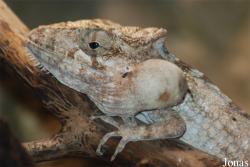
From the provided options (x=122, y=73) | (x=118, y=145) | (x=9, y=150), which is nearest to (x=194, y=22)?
(x=122, y=73)

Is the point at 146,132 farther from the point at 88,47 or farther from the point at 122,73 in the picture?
the point at 88,47

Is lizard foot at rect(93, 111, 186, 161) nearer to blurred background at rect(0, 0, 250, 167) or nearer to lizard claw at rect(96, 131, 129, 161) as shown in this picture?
lizard claw at rect(96, 131, 129, 161)

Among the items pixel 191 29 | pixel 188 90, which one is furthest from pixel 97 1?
pixel 188 90

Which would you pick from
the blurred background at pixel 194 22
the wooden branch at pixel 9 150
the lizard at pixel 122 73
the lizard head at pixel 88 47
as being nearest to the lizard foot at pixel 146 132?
the lizard at pixel 122 73

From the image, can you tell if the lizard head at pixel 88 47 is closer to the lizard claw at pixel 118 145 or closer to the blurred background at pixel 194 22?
the lizard claw at pixel 118 145

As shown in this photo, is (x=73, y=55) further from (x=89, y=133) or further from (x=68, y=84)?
(x=89, y=133)
